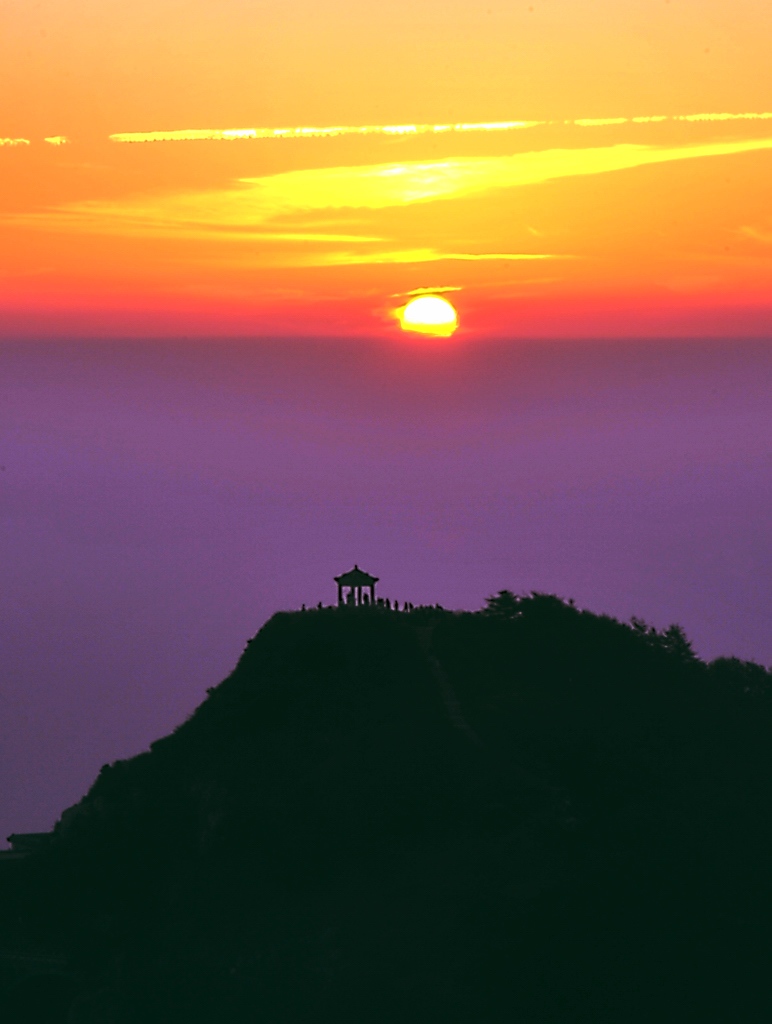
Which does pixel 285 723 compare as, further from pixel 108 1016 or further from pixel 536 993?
pixel 536 993

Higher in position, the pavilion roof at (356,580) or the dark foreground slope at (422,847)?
the pavilion roof at (356,580)

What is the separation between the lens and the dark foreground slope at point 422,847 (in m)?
56.4

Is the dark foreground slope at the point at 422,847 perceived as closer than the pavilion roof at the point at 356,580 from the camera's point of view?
Yes

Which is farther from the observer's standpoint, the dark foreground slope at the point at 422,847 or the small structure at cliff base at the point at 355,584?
the small structure at cliff base at the point at 355,584

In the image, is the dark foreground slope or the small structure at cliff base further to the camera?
the small structure at cliff base

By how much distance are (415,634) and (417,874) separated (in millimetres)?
20754

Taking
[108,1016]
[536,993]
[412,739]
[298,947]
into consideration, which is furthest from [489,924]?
[108,1016]

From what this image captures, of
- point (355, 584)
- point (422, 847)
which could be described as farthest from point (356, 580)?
point (422, 847)

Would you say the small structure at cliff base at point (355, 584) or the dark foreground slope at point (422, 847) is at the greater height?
the small structure at cliff base at point (355, 584)

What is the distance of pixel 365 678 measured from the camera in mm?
74062

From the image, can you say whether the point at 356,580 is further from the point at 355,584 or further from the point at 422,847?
the point at 422,847

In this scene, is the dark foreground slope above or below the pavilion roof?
below

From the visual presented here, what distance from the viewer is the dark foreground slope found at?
56.4 metres

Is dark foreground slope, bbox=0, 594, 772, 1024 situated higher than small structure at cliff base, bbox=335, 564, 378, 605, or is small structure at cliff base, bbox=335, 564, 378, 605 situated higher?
small structure at cliff base, bbox=335, 564, 378, 605
